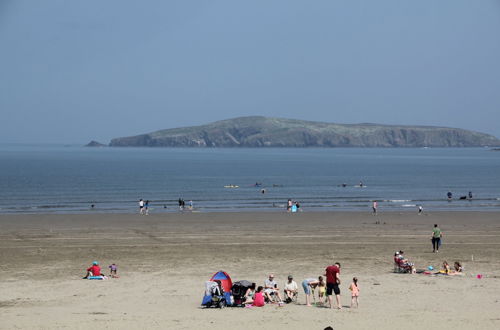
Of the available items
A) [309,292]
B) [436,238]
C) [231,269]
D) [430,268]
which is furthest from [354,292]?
[436,238]

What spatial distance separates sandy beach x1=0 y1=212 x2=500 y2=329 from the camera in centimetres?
1753

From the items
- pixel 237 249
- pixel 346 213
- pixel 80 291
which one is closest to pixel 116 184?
pixel 346 213

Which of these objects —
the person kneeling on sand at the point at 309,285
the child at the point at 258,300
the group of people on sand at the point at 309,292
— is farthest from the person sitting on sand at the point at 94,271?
the person kneeling on sand at the point at 309,285

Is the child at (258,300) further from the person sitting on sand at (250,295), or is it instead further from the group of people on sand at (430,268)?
the group of people on sand at (430,268)

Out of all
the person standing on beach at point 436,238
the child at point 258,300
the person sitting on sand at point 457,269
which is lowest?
the child at point 258,300

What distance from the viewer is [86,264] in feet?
85.4

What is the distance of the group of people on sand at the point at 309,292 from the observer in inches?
742

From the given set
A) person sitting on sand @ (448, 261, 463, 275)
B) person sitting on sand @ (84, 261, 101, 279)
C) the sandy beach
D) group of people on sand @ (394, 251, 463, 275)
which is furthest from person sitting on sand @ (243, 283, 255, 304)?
person sitting on sand @ (448, 261, 463, 275)

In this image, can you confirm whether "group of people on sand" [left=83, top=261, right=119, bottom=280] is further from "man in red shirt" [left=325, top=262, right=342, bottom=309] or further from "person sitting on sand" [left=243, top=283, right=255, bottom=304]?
"man in red shirt" [left=325, top=262, right=342, bottom=309]

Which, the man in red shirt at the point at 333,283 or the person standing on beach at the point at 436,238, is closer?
the man in red shirt at the point at 333,283

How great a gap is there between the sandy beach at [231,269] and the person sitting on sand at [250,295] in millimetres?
577

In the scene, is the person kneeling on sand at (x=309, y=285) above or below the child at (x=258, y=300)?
above

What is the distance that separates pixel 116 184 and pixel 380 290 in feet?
228

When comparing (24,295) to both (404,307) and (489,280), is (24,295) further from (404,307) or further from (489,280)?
(489,280)
